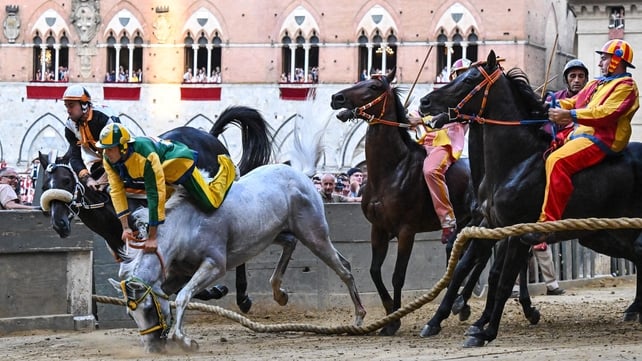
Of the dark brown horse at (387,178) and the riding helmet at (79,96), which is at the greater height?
the riding helmet at (79,96)

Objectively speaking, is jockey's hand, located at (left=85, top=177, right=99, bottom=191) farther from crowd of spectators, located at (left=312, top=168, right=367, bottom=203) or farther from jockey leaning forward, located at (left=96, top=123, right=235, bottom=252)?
crowd of spectators, located at (left=312, top=168, right=367, bottom=203)

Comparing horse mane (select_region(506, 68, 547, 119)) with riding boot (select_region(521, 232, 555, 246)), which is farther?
horse mane (select_region(506, 68, 547, 119))

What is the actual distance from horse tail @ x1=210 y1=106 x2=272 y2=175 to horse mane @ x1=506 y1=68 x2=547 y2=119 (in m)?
4.46

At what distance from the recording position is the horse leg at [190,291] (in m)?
11.7

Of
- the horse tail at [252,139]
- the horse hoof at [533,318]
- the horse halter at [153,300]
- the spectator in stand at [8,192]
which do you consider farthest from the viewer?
the spectator in stand at [8,192]

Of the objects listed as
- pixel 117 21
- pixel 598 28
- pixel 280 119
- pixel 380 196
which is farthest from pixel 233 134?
pixel 380 196

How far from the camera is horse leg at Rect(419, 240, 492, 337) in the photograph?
13.2m

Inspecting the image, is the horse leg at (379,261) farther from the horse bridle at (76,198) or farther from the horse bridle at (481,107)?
the horse bridle at (76,198)

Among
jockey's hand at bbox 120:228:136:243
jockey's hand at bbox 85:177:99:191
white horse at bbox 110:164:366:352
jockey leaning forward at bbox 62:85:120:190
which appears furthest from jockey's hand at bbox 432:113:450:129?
jockey's hand at bbox 85:177:99:191

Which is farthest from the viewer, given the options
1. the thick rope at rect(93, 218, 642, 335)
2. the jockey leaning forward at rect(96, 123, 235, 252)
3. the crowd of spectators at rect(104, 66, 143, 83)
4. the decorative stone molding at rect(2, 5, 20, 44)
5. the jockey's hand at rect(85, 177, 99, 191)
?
the decorative stone molding at rect(2, 5, 20, 44)

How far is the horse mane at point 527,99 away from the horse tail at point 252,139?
4.46 metres

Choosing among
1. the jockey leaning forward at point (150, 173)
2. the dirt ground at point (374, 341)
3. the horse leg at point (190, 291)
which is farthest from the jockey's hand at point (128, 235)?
the dirt ground at point (374, 341)

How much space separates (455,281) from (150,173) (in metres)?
3.64

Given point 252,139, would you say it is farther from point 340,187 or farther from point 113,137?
point 340,187
